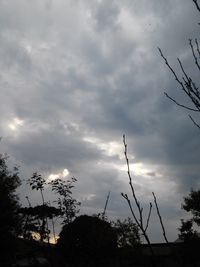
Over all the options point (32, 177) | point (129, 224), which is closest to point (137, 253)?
point (129, 224)

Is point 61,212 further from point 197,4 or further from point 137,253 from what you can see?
point 137,253

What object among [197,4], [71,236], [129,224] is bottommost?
[197,4]

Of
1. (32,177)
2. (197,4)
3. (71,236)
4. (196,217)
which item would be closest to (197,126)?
(197,4)

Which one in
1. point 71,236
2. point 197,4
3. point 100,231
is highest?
point 71,236

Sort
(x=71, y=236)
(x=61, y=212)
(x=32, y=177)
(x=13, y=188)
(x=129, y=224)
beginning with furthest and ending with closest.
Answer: (x=129, y=224), (x=71, y=236), (x=13, y=188), (x=61, y=212), (x=32, y=177)

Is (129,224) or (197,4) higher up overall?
(129,224)

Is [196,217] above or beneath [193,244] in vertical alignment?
above

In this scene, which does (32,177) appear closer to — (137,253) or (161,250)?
(137,253)

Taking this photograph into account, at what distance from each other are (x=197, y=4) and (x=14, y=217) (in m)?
25.5

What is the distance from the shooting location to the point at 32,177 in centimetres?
1394

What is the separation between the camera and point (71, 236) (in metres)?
32.6

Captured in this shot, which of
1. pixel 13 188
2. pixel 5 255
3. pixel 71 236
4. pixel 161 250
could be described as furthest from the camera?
pixel 161 250

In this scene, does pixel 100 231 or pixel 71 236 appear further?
pixel 71 236

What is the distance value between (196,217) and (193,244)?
62.8ft
